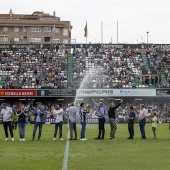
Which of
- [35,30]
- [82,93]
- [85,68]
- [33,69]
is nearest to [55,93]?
[82,93]

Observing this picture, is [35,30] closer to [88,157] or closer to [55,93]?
[55,93]

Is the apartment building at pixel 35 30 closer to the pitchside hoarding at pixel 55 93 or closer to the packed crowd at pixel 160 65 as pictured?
the packed crowd at pixel 160 65

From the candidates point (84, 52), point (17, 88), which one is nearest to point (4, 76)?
point (17, 88)

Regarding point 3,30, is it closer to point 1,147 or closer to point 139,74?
point 139,74

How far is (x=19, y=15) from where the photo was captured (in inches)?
4978

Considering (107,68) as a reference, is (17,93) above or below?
below

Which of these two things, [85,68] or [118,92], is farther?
[85,68]

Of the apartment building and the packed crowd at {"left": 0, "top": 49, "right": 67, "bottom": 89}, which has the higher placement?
the apartment building

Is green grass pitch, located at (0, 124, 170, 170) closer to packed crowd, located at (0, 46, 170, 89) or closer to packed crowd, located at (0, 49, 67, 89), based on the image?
packed crowd, located at (0, 46, 170, 89)

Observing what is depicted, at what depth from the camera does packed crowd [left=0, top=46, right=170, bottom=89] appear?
62.6 m

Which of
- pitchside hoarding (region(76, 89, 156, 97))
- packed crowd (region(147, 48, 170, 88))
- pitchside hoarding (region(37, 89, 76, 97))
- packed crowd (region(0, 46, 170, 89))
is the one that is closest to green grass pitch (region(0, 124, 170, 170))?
pitchside hoarding (region(37, 89, 76, 97))

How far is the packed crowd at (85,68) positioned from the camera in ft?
205

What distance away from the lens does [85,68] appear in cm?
6694

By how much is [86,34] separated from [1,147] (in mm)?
57276
